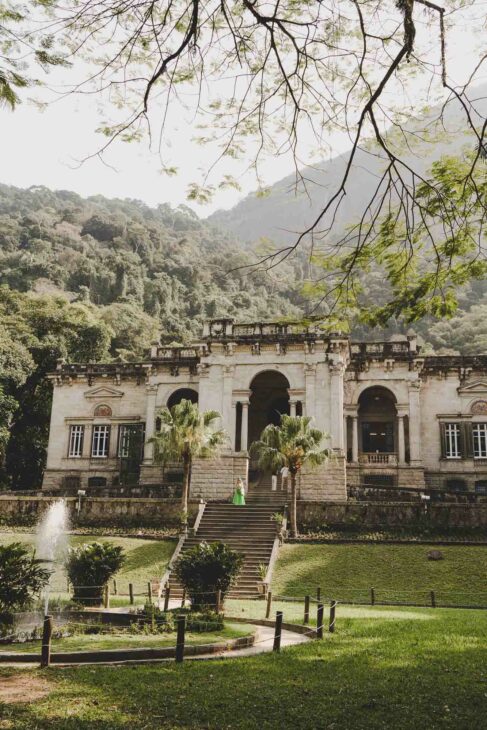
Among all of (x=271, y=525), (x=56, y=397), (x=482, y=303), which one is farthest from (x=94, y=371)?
(x=482, y=303)

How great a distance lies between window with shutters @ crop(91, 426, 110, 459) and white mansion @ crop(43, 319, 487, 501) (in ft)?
0.19

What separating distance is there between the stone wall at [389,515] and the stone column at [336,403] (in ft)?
15.0

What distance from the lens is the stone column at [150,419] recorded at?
116 feet

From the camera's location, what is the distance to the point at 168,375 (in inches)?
1446

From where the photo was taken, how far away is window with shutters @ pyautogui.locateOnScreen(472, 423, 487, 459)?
34219 mm

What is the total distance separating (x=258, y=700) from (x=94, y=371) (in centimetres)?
3282

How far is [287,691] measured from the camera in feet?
25.0

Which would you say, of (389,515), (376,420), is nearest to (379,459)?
(376,420)

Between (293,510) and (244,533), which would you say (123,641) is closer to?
(244,533)

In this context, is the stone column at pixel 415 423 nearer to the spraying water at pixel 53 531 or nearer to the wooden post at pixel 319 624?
the spraying water at pixel 53 531

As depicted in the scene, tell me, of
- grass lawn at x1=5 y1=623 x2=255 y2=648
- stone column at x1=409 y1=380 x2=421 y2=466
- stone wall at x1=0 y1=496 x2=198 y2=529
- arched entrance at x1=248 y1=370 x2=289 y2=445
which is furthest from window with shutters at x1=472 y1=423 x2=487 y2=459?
grass lawn at x1=5 y1=623 x2=255 y2=648

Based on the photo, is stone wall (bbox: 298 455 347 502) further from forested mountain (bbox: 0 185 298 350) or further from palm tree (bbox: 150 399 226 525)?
forested mountain (bbox: 0 185 298 350)

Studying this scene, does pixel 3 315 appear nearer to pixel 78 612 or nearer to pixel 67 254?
pixel 67 254

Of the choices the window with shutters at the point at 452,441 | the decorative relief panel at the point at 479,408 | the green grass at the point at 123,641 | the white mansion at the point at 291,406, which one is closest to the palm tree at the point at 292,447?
the white mansion at the point at 291,406
